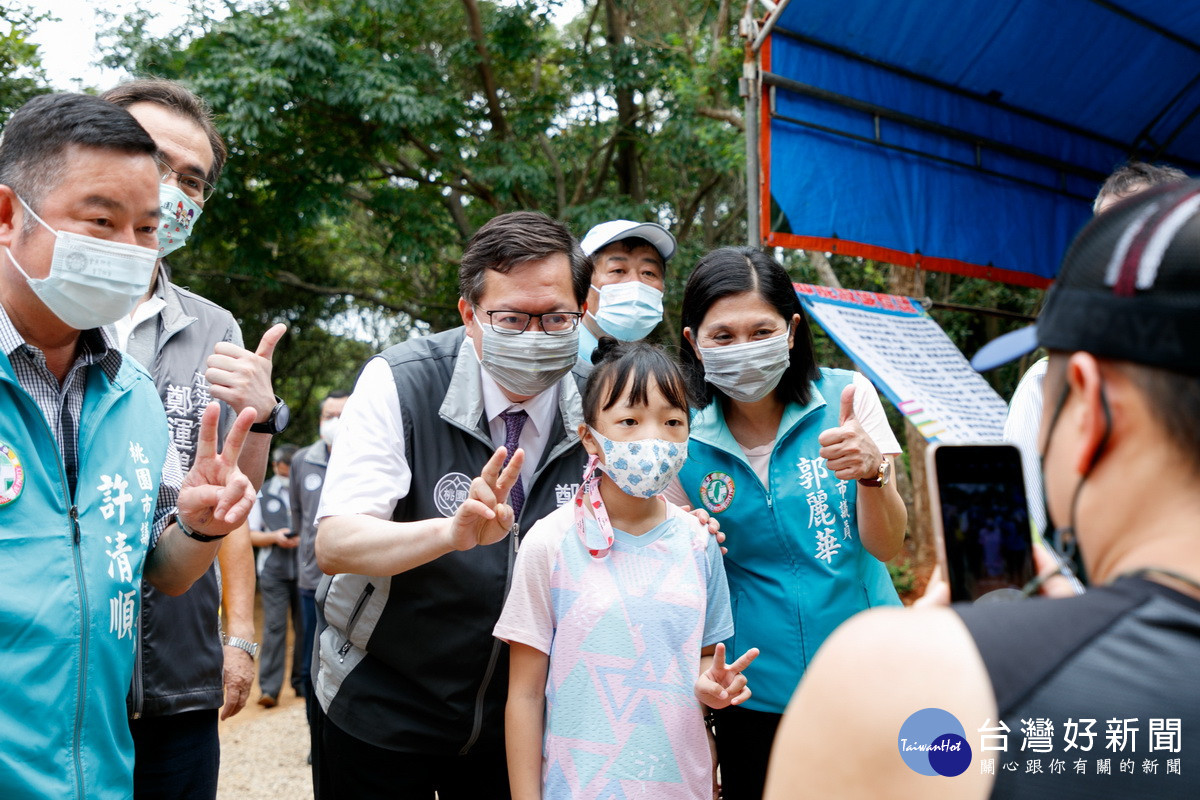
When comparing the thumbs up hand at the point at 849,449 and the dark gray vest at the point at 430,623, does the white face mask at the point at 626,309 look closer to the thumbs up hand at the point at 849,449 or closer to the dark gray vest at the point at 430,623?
the dark gray vest at the point at 430,623

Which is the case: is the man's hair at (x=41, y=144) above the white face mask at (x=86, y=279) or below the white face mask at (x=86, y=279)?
above

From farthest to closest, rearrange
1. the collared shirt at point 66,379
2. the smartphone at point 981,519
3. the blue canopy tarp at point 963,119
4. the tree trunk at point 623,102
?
1. the tree trunk at point 623,102
2. the blue canopy tarp at point 963,119
3. the collared shirt at point 66,379
4. the smartphone at point 981,519

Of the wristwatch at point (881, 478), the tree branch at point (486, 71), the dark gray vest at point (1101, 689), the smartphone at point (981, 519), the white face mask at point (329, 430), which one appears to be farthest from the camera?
the tree branch at point (486, 71)

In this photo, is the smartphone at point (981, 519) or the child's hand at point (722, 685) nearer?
the smartphone at point (981, 519)

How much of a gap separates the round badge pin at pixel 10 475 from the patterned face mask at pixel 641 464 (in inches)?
51.2

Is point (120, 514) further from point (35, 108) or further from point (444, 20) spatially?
point (444, 20)

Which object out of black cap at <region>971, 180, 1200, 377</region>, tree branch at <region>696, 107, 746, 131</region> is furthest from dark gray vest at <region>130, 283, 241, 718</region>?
tree branch at <region>696, 107, 746, 131</region>

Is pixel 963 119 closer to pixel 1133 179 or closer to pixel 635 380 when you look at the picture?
pixel 1133 179

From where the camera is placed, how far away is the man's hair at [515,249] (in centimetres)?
242

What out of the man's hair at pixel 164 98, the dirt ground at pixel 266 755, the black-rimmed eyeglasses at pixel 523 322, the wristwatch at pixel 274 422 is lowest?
the dirt ground at pixel 266 755

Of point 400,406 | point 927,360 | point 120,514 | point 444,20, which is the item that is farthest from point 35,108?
point 444,20

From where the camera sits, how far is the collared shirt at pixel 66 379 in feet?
5.71

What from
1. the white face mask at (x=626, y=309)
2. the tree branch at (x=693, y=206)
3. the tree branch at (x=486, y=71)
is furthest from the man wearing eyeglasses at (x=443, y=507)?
the tree branch at (x=693, y=206)

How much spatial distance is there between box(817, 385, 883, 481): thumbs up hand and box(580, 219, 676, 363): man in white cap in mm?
1371
